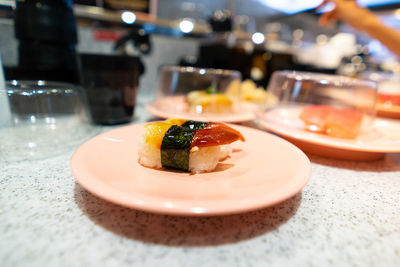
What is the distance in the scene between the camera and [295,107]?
108 centimetres

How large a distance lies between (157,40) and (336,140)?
5.77 feet

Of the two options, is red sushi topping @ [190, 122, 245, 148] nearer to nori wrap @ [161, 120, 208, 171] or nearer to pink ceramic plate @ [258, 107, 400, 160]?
nori wrap @ [161, 120, 208, 171]

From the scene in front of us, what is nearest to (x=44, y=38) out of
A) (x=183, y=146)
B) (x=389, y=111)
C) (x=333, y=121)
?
(x=183, y=146)

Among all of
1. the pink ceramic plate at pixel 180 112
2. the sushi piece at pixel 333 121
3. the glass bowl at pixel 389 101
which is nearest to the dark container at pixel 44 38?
the pink ceramic plate at pixel 180 112

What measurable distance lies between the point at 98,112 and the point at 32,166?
0.42m

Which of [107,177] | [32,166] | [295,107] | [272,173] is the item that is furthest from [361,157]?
[32,166]

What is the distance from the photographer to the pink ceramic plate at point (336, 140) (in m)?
0.74

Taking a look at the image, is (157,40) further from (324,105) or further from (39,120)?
(324,105)

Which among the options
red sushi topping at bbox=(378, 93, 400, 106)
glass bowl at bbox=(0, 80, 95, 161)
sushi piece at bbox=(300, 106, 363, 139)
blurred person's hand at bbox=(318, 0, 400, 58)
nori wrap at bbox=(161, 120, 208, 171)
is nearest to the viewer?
nori wrap at bbox=(161, 120, 208, 171)

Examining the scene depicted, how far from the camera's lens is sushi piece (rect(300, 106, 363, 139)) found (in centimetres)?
84

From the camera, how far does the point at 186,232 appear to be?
425 millimetres

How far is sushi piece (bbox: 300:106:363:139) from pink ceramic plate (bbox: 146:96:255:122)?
25 cm

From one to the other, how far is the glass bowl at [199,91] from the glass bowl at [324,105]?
0.70 feet

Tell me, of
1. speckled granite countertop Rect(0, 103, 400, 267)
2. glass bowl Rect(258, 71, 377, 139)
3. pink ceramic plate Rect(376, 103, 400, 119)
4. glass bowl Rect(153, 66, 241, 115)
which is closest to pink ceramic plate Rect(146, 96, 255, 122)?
glass bowl Rect(153, 66, 241, 115)
